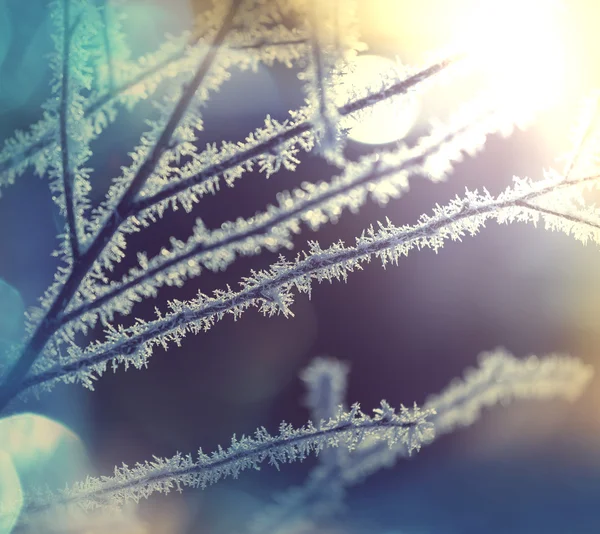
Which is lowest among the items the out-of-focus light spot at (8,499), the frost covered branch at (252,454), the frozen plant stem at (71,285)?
the frost covered branch at (252,454)

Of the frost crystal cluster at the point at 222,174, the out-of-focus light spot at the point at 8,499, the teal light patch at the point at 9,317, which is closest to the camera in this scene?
the frost crystal cluster at the point at 222,174

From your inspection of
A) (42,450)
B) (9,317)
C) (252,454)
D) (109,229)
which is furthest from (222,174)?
(42,450)

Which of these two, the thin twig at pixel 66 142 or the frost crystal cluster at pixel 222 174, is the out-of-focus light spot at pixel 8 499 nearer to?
the frost crystal cluster at pixel 222 174

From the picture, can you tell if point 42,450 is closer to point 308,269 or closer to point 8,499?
point 8,499

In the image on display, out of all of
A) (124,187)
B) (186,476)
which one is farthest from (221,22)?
(186,476)

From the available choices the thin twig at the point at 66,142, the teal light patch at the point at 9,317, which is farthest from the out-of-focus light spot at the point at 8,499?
the thin twig at the point at 66,142

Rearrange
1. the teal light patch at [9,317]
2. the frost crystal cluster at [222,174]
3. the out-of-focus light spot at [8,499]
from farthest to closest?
the teal light patch at [9,317]
the out-of-focus light spot at [8,499]
the frost crystal cluster at [222,174]

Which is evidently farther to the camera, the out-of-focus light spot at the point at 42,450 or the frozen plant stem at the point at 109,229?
the out-of-focus light spot at the point at 42,450

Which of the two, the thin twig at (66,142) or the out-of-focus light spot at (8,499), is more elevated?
the thin twig at (66,142)

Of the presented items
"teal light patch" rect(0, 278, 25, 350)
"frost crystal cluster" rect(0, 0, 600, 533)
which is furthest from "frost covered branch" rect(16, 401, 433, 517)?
"teal light patch" rect(0, 278, 25, 350)

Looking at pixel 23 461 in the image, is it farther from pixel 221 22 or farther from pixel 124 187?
pixel 221 22
